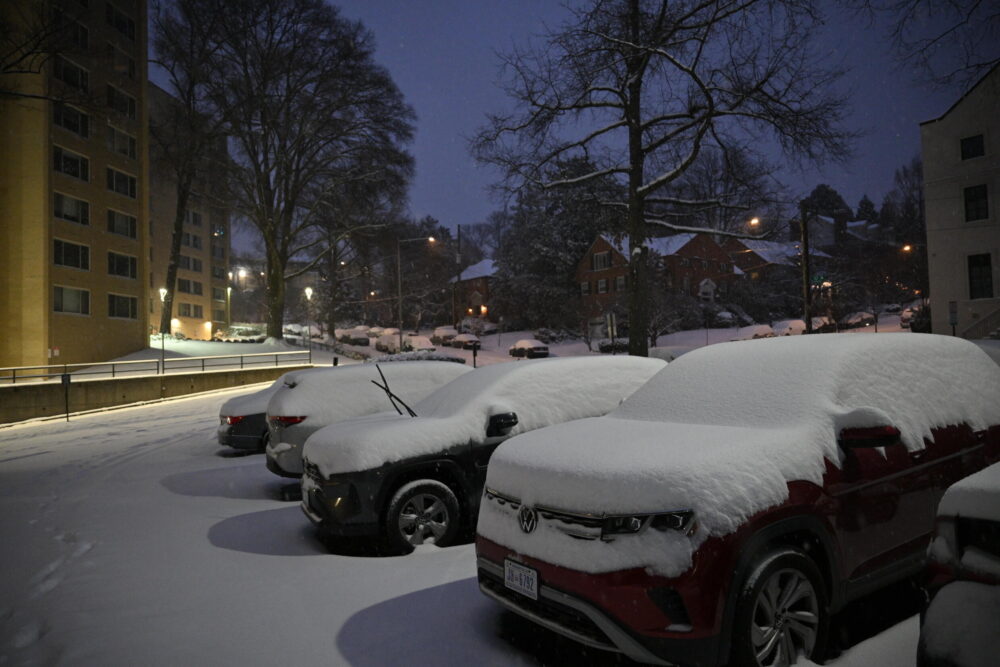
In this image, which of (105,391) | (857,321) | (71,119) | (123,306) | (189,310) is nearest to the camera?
(105,391)

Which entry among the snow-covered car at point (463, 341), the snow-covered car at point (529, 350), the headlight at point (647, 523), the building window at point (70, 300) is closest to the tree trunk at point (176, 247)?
the building window at point (70, 300)

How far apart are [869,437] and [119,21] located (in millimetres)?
44828

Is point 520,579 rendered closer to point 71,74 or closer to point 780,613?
point 780,613

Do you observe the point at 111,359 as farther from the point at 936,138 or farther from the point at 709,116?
the point at 936,138

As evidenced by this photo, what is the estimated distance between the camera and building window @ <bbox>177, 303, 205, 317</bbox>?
6172cm

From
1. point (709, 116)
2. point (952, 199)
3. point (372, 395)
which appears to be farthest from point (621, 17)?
point (952, 199)

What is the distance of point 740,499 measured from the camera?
286 centimetres

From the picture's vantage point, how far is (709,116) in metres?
14.0

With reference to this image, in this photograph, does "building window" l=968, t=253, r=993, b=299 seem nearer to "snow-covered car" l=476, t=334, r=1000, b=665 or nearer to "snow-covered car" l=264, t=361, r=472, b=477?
"snow-covered car" l=264, t=361, r=472, b=477

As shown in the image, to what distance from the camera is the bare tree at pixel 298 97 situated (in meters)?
32.6

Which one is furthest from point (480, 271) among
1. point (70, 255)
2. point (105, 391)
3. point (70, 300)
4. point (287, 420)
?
point (287, 420)

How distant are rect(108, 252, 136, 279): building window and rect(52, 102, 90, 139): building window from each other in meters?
6.46

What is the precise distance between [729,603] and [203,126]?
38055 millimetres

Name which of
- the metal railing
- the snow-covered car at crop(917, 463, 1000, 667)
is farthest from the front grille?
the metal railing
